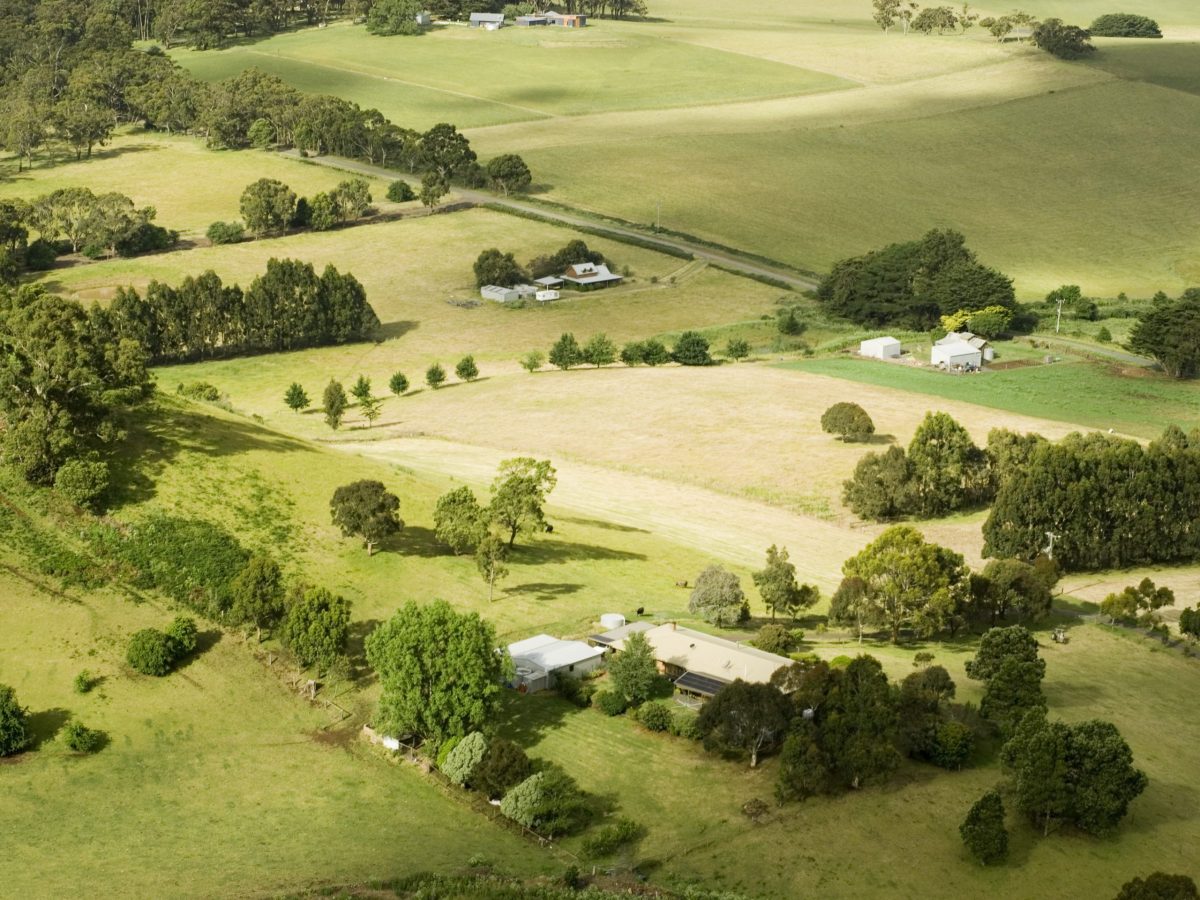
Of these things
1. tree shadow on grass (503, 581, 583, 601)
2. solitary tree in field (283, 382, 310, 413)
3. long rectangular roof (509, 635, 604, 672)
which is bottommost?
solitary tree in field (283, 382, 310, 413)

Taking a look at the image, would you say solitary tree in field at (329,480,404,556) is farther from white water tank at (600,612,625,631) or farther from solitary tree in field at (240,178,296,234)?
solitary tree in field at (240,178,296,234)

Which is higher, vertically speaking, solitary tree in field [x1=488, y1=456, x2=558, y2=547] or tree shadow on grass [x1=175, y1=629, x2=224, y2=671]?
solitary tree in field [x1=488, y1=456, x2=558, y2=547]

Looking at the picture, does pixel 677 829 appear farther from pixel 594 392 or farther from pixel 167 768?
pixel 594 392

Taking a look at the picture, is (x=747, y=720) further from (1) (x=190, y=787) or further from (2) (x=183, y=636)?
(2) (x=183, y=636)

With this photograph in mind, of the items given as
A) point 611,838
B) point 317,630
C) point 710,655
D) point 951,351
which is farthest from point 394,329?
point 611,838

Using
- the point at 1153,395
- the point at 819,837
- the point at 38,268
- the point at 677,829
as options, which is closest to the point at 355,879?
the point at 677,829

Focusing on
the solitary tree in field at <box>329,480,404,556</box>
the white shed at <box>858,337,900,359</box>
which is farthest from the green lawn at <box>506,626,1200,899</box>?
the white shed at <box>858,337,900,359</box>

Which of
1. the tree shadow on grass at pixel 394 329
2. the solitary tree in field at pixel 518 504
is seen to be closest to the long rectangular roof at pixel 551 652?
the solitary tree in field at pixel 518 504
